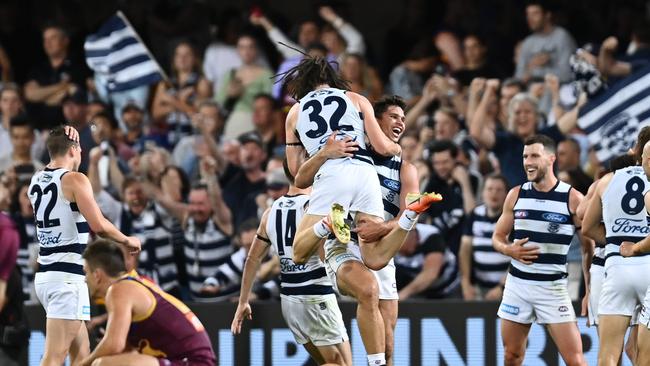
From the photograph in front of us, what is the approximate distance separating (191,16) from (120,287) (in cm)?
1035

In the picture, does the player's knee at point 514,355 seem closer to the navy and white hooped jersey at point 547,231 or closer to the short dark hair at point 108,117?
the navy and white hooped jersey at point 547,231

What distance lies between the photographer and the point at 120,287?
11.0 m

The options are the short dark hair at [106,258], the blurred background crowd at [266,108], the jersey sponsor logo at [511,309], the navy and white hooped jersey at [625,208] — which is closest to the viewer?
the short dark hair at [106,258]

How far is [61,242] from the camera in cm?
1282

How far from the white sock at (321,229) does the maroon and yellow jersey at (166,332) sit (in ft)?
3.66

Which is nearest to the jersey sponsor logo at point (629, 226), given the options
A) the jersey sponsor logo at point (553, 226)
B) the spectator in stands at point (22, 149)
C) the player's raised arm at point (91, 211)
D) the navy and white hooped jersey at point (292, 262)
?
the jersey sponsor logo at point (553, 226)

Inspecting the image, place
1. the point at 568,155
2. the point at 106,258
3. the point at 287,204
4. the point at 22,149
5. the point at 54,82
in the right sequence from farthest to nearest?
the point at 54,82 → the point at 22,149 → the point at 568,155 → the point at 287,204 → the point at 106,258

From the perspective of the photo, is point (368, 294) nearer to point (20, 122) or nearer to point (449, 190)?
point (449, 190)

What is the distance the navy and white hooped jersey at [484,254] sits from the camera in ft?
50.0

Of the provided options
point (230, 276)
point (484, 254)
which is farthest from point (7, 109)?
point (484, 254)

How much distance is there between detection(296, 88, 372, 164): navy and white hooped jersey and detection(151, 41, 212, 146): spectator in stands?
7.13m

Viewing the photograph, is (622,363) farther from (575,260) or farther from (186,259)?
(186,259)

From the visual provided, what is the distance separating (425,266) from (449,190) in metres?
1.15

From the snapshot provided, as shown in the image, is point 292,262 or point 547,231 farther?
point 547,231
